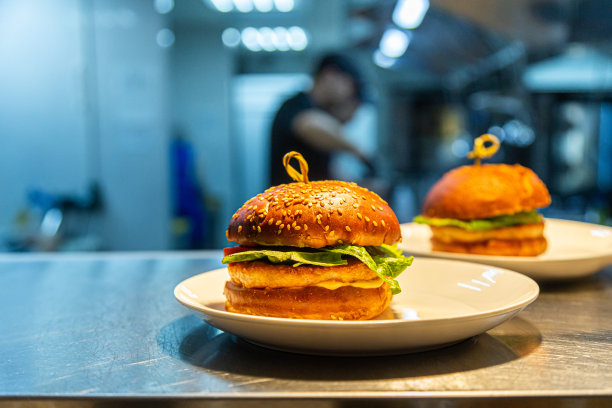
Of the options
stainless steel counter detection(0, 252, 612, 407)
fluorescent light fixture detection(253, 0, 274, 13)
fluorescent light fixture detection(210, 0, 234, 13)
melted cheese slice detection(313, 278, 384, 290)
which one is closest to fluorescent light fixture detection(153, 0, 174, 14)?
fluorescent light fixture detection(210, 0, 234, 13)

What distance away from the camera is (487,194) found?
1.62 metres

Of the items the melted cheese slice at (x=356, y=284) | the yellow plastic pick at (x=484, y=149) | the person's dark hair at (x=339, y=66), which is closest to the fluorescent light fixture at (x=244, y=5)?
the person's dark hair at (x=339, y=66)

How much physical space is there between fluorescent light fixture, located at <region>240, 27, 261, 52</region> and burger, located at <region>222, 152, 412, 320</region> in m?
6.51

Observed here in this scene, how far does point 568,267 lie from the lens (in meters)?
1.42

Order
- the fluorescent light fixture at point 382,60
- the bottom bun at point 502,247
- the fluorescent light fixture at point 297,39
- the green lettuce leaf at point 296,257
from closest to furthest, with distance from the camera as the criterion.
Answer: the green lettuce leaf at point 296,257
the bottom bun at point 502,247
the fluorescent light fixture at point 382,60
the fluorescent light fixture at point 297,39

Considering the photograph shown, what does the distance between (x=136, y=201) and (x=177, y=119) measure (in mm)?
2381

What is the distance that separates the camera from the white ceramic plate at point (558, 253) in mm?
1404

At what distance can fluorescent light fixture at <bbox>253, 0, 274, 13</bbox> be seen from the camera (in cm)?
624

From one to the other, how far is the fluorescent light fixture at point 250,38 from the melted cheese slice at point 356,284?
661cm

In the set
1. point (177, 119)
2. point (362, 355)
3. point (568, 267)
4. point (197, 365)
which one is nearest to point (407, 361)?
point (362, 355)

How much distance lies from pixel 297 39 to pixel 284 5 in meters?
0.74

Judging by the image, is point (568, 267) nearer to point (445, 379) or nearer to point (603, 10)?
point (445, 379)

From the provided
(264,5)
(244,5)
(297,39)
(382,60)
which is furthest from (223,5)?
(382,60)

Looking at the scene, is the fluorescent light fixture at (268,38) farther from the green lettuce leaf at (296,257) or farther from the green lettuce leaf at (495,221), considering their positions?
the green lettuce leaf at (296,257)
